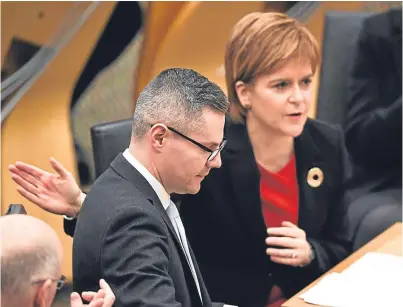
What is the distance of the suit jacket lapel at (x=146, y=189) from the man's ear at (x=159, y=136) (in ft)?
0.20

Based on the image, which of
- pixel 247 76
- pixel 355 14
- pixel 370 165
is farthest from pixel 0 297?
pixel 355 14

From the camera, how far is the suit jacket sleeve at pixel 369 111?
2.96 metres

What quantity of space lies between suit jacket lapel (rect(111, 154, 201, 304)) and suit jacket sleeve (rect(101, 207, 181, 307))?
0.06 meters

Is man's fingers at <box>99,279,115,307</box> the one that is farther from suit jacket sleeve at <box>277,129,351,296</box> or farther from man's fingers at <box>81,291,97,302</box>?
suit jacket sleeve at <box>277,129,351,296</box>

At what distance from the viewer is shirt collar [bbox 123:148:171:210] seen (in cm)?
145

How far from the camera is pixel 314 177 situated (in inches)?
84.9

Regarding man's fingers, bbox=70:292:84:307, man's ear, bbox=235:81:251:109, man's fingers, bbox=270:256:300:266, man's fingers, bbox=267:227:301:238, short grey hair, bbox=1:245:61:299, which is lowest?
man's fingers, bbox=270:256:300:266

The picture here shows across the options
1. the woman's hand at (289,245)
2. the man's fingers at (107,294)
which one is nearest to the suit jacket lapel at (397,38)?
the woman's hand at (289,245)

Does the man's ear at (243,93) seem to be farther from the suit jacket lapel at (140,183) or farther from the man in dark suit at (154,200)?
the suit jacket lapel at (140,183)

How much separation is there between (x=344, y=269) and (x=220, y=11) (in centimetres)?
157

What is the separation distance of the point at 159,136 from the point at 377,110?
1708 mm

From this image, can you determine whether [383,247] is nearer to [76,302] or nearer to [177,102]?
[177,102]

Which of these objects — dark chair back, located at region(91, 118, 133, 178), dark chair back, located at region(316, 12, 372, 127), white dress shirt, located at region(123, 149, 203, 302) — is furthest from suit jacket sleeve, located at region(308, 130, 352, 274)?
dark chair back, located at region(316, 12, 372, 127)

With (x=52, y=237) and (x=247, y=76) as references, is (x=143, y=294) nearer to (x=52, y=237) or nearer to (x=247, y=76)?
(x=52, y=237)
